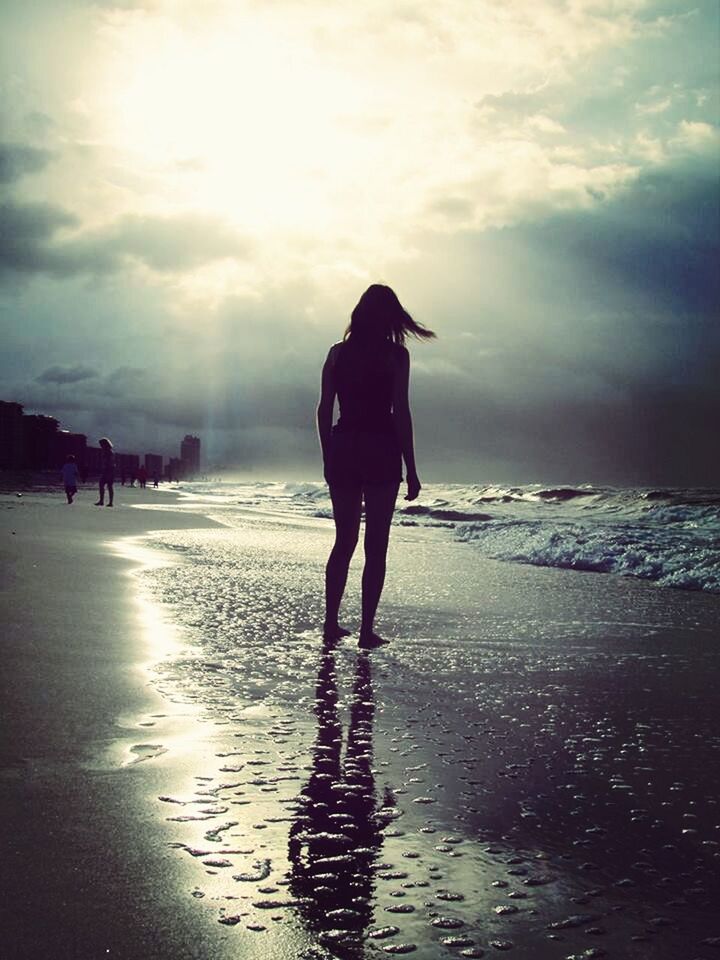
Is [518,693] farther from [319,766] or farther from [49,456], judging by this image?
[49,456]

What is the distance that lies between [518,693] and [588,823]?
1329mm

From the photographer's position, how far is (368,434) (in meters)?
4.34

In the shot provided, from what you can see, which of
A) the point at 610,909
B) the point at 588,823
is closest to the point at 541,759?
the point at 588,823

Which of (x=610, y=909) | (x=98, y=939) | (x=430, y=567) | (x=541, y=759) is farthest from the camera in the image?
(x=430, y=567)

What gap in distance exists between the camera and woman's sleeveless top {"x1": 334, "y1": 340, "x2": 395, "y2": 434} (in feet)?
14.4

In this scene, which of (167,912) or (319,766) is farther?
(319,766)

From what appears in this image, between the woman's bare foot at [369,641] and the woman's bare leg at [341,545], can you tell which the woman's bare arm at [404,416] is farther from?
the woman's bare foot at [369,641]

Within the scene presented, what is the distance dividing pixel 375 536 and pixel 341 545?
0.66ft

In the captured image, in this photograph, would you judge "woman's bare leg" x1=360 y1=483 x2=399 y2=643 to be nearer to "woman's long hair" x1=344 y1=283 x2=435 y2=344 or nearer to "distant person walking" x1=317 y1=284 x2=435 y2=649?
"distant person walking" x1=317 y1=284 x2=435 y2=649

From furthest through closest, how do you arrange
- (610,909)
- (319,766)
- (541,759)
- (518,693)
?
(518,693), (541,759), (319,766), (610,909)

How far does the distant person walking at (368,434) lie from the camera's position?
4332 millimetres

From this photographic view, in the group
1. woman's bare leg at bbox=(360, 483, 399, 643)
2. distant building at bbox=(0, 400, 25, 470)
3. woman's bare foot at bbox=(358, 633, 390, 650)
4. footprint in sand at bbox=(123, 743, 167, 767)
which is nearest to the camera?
footprint in sand at bbox=(123, 743, 167, 767)

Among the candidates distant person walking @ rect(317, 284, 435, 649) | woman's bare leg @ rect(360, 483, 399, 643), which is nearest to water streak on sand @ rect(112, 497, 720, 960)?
woman's bare leg @ rect(360, 483, 399, 643)

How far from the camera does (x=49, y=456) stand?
361ft
